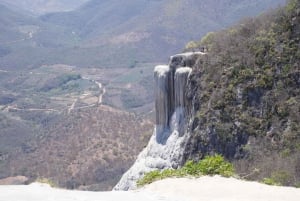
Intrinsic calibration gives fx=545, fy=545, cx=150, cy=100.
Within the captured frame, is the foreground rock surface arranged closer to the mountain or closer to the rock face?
the mountain

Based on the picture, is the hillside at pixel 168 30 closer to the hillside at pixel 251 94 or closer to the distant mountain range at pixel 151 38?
the distant mountain range at pixel 151 38

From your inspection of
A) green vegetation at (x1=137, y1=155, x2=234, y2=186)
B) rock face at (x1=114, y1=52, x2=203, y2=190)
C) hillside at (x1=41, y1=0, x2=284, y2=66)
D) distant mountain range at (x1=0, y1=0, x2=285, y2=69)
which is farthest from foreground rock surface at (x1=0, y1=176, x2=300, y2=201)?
hillside at (x1=41, y1=0, x2=284, y2=66)

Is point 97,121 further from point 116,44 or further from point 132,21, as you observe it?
point 132,21

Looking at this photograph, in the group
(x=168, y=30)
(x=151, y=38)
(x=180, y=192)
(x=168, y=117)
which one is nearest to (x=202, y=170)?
(x=180, y=192)

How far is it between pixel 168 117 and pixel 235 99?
4.54 m

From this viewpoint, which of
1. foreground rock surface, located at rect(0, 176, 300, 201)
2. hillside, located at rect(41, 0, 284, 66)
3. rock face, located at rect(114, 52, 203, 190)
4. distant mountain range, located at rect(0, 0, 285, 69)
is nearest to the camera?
foreground rock surface, located at rect(0, 176, 300, 201)

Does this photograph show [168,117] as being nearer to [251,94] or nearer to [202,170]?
[251,94]

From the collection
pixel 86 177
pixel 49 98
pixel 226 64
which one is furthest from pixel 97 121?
pixel 226 64

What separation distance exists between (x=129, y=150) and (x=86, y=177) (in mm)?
8517

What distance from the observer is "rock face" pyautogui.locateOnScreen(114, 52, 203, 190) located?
28.3 m

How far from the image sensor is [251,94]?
26.0m

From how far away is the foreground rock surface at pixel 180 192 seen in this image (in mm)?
9828

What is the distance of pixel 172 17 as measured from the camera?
17138cm

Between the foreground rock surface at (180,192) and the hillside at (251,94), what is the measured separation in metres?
9.83
